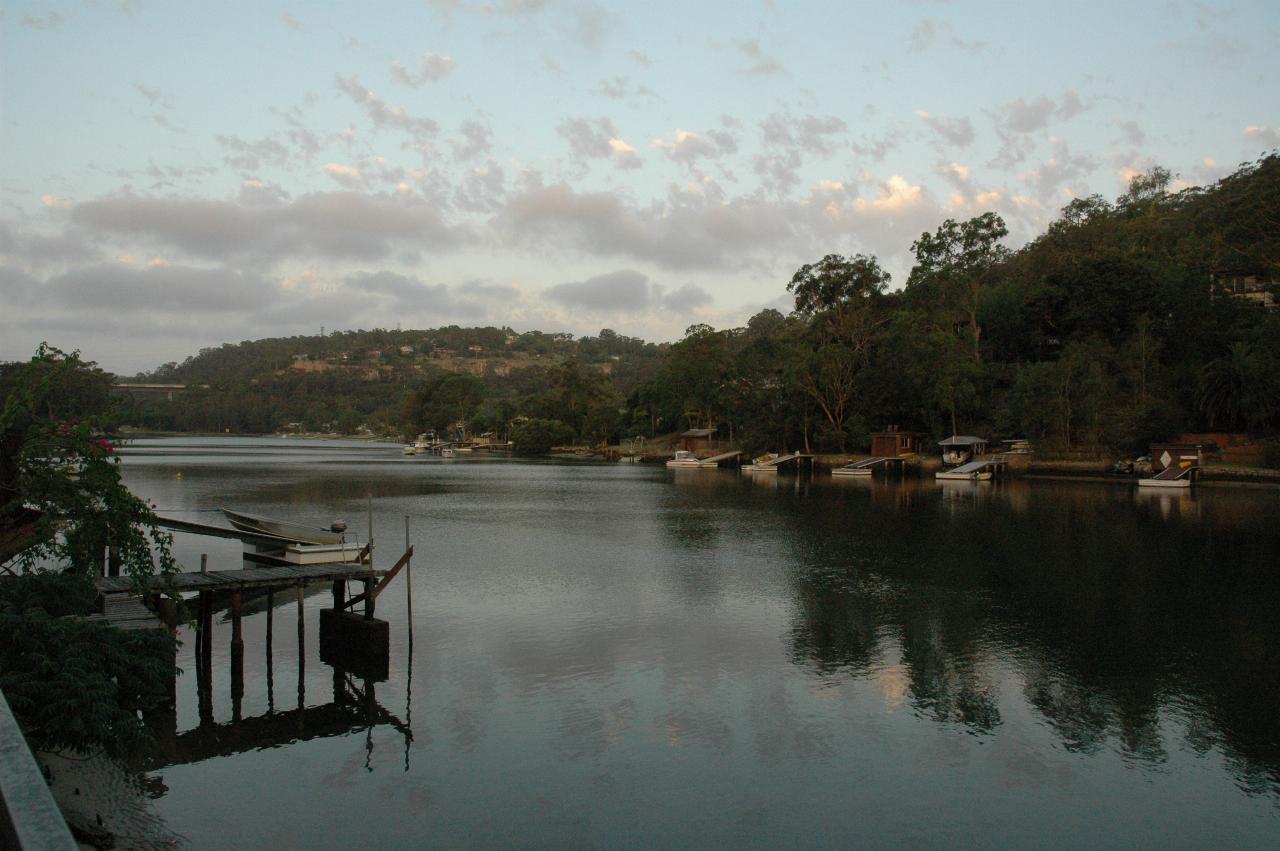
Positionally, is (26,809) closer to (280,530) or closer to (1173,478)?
(280,530)

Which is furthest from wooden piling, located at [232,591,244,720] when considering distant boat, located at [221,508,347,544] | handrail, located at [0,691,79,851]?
handrail, located at [0,691,79,851]

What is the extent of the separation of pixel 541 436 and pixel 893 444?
57160mm

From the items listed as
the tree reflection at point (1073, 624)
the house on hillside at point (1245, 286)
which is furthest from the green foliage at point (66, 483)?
the house on hillside at point (1245, 286)

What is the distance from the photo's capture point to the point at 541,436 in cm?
12494

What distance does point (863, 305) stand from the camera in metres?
89.9

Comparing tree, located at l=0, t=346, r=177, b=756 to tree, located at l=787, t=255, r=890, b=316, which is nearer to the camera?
tree, located at l=0, t=346, r=177, b=756

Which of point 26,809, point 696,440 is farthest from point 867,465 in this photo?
point 26,809

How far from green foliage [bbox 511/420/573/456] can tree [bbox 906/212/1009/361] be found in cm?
5312

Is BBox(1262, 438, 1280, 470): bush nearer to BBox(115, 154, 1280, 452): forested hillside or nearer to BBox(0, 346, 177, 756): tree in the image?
BBox(115, 154, 1280, 452): forested hillside

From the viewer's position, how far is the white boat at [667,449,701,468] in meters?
91.6

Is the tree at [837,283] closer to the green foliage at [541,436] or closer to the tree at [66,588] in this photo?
the green foliage at [541,436]

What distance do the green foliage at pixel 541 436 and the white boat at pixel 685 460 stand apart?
109ft

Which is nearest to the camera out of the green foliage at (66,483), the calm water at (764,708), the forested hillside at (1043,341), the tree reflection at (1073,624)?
the calm water at (764,708)

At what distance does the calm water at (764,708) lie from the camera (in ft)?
36.6
